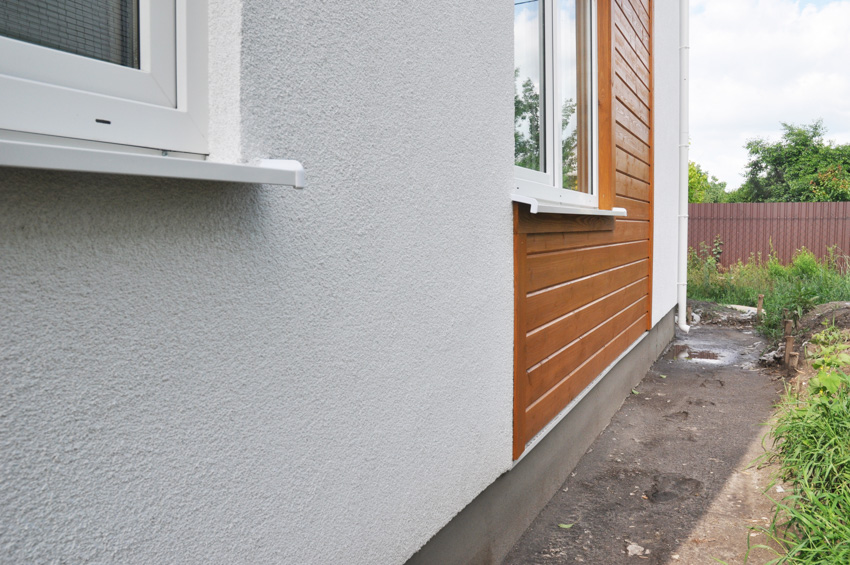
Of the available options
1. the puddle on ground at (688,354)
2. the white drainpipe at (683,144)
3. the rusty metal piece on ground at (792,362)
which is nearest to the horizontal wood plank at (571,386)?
the rusty metal piece on ground at (792,362)

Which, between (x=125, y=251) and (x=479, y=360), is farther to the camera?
(x=479, y=360)

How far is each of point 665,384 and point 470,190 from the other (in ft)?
14.3

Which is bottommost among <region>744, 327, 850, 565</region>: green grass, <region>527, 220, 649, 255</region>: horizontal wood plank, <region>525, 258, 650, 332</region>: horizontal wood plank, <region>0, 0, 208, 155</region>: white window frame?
<region>744, 327, 850, 565</region>: green grass

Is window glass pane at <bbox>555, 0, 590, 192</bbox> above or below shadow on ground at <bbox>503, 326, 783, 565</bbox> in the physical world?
above

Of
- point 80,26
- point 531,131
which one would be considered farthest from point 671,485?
point 80,26

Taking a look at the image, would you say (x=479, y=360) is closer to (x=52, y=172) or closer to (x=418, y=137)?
(x=418, y=137)

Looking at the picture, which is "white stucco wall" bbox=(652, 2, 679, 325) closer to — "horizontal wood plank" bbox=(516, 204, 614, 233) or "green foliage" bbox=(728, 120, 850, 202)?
"horizontal wood plank" bbox=(516, 204, 614, 233)

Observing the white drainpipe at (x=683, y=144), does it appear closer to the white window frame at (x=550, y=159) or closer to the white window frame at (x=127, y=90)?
the white window frame at (x=550, y=159)

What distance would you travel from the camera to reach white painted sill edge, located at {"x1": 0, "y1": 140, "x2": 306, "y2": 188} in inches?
32.3

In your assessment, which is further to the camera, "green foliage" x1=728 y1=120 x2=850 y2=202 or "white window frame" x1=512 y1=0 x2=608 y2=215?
"green foliage" x1=728 y1=120 x2=850 y2=202

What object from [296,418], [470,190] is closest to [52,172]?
[296,418]

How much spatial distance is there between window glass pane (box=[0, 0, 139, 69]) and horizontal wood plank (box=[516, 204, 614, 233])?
76.7 inches

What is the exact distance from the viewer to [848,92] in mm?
44344

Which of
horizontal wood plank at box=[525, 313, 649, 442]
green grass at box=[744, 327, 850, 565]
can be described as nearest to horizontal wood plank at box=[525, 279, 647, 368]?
horizontal wood plank at box=[525, 313, 649, 442]
